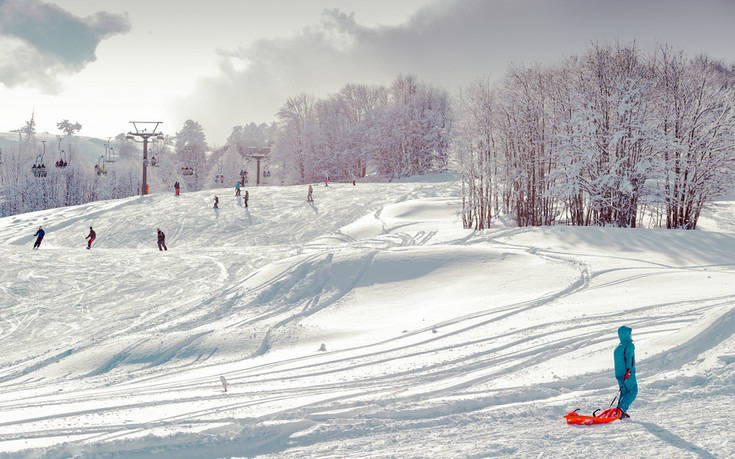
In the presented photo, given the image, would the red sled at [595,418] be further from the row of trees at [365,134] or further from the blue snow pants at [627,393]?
the row of trees at [365,134]

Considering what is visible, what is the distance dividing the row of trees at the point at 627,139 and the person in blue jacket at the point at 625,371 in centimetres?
2221

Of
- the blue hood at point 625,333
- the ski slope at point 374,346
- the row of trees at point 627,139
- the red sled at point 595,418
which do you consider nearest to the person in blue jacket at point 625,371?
the blue hood at point 625,333

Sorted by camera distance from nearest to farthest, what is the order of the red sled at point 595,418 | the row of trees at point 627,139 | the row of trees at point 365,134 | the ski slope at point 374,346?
the red sled at point 595,418 → the ski slope at point 374,346 → the row of trees at point 627,139 → the row of trees at point 365,134

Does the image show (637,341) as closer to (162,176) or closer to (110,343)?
(110,343)

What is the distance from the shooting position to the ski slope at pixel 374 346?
6.30m

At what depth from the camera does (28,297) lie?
63.5ft

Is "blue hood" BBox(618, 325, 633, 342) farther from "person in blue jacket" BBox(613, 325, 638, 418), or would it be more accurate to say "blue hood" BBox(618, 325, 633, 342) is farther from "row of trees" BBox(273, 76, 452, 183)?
"row of trees" BBox(273, 76, 452, 183)

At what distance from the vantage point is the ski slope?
6.30 m

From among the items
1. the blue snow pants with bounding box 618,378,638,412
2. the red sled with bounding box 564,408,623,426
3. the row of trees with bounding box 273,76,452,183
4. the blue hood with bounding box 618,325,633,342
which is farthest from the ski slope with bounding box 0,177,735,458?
the row of trees with bounding box 273,76,452,183

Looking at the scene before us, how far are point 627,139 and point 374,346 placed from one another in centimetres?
2197

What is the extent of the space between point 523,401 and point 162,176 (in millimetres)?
100897

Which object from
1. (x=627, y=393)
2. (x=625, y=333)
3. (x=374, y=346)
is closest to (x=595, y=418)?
(x=627, y=393)

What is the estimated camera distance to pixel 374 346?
37.9 ft

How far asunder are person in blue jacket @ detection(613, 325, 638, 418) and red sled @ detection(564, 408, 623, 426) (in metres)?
0.15
